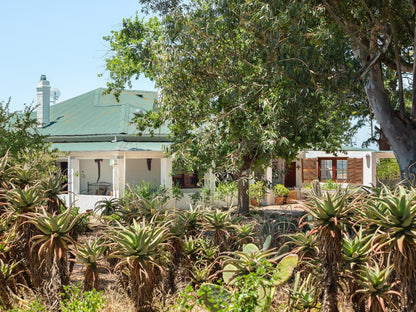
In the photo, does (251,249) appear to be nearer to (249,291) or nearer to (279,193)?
(249,291)

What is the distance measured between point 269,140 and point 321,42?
A: 2633 millimetres

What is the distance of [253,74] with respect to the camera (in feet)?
43.0

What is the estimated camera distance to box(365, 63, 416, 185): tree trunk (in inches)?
392

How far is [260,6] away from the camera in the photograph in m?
9.72

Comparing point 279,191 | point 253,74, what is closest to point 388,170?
point 279,191

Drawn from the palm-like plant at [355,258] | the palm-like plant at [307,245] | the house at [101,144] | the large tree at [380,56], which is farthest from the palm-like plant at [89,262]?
the house at [101,144]

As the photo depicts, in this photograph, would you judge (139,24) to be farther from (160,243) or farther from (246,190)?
(160,243)

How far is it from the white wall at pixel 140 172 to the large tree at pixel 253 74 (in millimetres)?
7108

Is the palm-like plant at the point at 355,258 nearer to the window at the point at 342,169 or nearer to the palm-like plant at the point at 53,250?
the palm-like plant at the point at 53,250

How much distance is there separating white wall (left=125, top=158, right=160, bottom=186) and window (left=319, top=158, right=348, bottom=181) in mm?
10451

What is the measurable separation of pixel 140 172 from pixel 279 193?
6.96 m

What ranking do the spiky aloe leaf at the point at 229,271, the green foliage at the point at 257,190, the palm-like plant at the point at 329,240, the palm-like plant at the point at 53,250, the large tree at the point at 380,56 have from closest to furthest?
the palm-like plant at the point at 329,240 → the spiky aloe leaf at the point at 229,271 → the palm-like plant at the point at 53,250 → the large tree at the point at 380,56 → the green foliage at the point at 257,190

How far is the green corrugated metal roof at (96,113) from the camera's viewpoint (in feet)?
A: 71.5

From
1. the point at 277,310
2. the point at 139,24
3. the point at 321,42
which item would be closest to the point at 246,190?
the point at 139,24
